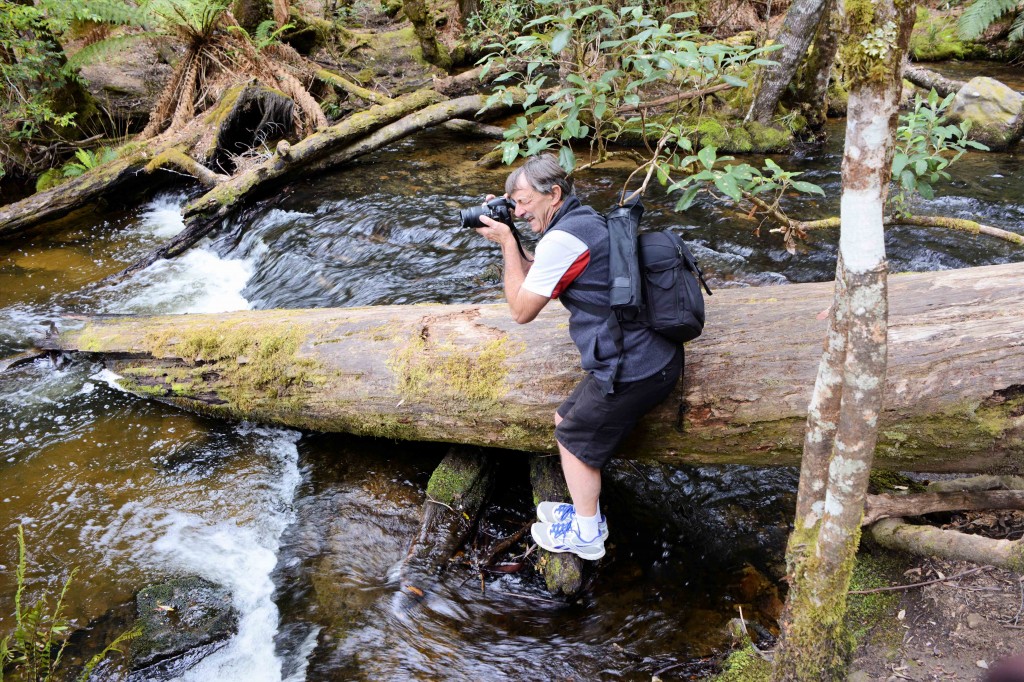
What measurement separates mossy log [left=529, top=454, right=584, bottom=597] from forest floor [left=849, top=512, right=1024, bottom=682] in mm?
1382

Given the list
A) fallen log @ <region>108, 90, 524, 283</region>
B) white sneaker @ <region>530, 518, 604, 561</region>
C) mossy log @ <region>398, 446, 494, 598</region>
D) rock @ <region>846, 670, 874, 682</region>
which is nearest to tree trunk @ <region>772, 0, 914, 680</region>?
rock @ <region>846, 670, 874, 682</region>

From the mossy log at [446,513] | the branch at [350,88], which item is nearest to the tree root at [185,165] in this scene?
the branch at [350,88]

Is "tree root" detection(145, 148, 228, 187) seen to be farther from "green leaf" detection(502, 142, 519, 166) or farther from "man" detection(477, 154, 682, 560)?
"man" detection(477, 154, 682, 560)

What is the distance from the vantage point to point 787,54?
814cm

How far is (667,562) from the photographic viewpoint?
12.0 feet

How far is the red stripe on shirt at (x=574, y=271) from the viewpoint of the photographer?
9.84ft

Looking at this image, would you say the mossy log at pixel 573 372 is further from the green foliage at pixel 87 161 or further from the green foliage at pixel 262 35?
the green foliage at pixel 262 35

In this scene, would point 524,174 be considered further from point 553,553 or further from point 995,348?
point 995,348

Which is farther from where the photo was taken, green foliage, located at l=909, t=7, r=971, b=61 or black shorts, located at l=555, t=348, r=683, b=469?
green foliage, located at l=909, t=7, r=971, b=61

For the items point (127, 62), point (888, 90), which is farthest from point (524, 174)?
point (127, 62)

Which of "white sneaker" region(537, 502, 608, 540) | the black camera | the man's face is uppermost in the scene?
the man's face

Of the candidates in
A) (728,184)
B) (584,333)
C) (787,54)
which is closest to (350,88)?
(787,54)

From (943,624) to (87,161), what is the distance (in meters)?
11.0

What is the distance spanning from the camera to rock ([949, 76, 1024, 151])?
324 inches
